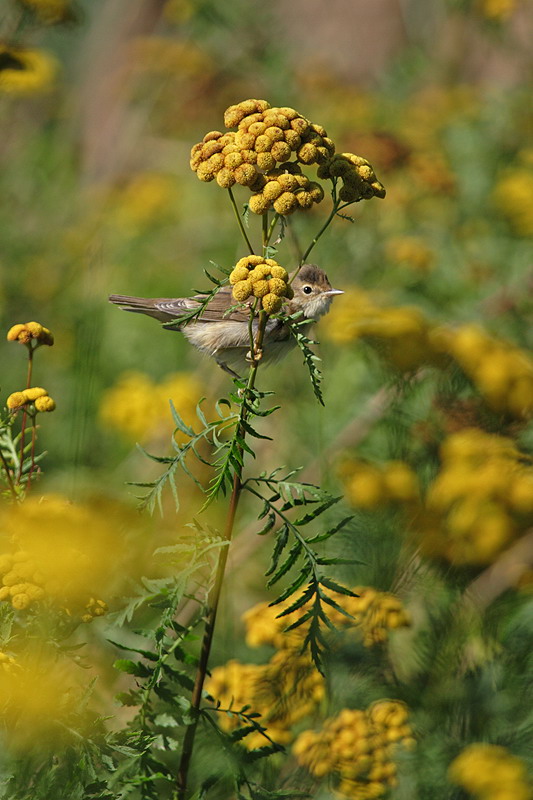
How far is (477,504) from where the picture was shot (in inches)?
126

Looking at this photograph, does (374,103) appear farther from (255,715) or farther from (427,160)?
(255,715)

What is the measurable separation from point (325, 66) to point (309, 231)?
3.39 metres

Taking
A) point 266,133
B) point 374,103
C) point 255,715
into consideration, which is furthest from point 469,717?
point 374,103

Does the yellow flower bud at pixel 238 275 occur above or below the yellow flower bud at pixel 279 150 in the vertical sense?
below

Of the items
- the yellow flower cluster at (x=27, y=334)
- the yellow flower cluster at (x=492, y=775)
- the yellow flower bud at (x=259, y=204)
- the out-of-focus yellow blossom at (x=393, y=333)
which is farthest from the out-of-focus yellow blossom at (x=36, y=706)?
the out-of-focus yellow blossom at (x=393, y=333)

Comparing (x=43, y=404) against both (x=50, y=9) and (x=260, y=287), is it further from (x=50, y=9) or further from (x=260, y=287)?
(x=50, y=9)

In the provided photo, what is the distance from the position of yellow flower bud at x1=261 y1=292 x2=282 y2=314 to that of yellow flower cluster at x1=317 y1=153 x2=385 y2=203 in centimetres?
30

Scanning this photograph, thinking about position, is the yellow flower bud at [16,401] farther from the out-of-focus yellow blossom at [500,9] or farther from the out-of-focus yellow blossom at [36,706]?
the out-of-focus yellow blossom at [500,9]

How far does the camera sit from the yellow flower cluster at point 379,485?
324cm

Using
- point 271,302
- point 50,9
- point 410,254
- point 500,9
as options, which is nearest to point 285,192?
point 271,302

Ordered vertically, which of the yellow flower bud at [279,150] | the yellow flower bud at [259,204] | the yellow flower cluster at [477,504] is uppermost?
the yellow flower bud at [279,150]

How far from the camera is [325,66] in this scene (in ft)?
26.2

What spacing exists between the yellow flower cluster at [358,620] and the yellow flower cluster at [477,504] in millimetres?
449

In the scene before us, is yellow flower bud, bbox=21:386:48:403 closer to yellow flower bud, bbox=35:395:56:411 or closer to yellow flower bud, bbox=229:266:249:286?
yellow flower bud, bbox=35:395:56:411
